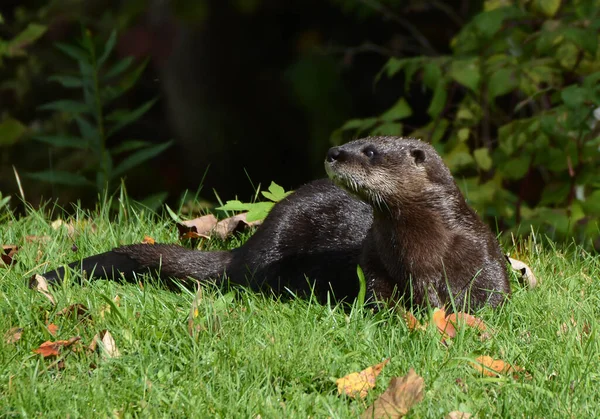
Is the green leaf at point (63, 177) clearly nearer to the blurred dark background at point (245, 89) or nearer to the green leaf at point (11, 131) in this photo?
the blurred dark background at point (245, 89)

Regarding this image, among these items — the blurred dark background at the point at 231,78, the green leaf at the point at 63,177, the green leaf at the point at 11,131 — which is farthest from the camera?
the green leaf at the point at 11,131

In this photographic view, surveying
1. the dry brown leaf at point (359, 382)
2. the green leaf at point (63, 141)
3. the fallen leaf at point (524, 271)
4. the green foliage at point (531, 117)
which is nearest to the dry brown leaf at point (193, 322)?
the dry brown leaf at point (359, 382)

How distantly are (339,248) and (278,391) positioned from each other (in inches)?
39.8

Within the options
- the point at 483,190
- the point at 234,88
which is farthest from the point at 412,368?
the point at 234,88

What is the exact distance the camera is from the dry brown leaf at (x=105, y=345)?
99.4 inches

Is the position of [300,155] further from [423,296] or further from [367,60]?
[423,296]

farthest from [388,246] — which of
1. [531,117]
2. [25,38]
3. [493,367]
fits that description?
[25,38]

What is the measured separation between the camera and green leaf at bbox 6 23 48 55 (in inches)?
220

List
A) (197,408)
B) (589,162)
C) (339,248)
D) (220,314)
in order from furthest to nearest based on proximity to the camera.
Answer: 1. (589,162)
2. (339,248)
3. (220,314)
4. (197,408)

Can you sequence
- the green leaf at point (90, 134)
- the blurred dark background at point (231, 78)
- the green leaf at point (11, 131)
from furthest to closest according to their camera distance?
the green leaf at point (11, 131) → the blurred dark background at point (231, 78) → the green leaf at point (90, 134)

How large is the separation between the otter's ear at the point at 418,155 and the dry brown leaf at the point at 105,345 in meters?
1.16

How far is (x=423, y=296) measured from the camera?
9.59 feet

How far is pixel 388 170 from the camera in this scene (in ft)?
9.75

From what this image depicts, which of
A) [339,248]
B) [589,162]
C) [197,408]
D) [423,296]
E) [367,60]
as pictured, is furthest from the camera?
[367,60]
